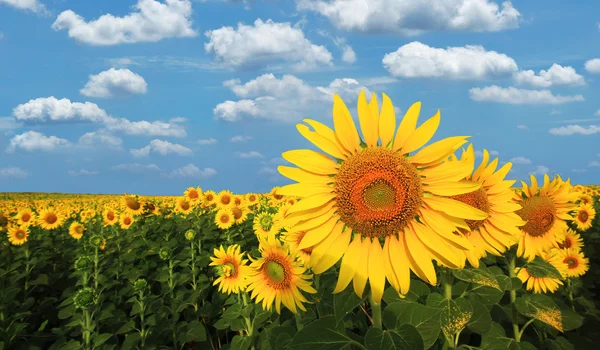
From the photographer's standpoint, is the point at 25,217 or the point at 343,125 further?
the point at 25,217

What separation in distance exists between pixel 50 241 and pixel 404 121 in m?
10.8

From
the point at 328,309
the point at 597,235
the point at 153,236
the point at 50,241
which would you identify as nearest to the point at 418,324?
the point at 328,309

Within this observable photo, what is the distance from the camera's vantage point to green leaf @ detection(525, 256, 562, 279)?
3.81 meters

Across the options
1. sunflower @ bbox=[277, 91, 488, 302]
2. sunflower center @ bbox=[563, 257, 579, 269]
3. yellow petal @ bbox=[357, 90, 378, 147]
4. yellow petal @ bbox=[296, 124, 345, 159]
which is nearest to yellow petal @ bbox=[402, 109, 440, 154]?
sunflower @ bbox=[277, 91, 488, 302]

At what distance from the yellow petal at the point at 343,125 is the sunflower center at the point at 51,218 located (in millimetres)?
11863

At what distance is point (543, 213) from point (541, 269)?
48cm

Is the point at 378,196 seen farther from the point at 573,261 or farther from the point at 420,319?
the point at 573,261

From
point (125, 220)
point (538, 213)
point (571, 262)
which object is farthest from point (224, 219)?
point (538, 213)

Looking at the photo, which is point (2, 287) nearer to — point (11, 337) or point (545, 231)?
point (11, 337)

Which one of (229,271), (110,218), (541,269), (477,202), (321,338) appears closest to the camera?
(321,338)

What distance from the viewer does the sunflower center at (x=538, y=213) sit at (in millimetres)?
4082

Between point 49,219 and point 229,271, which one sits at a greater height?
point 49,219

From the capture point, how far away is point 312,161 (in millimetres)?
2229

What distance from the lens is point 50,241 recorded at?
35.9ft
